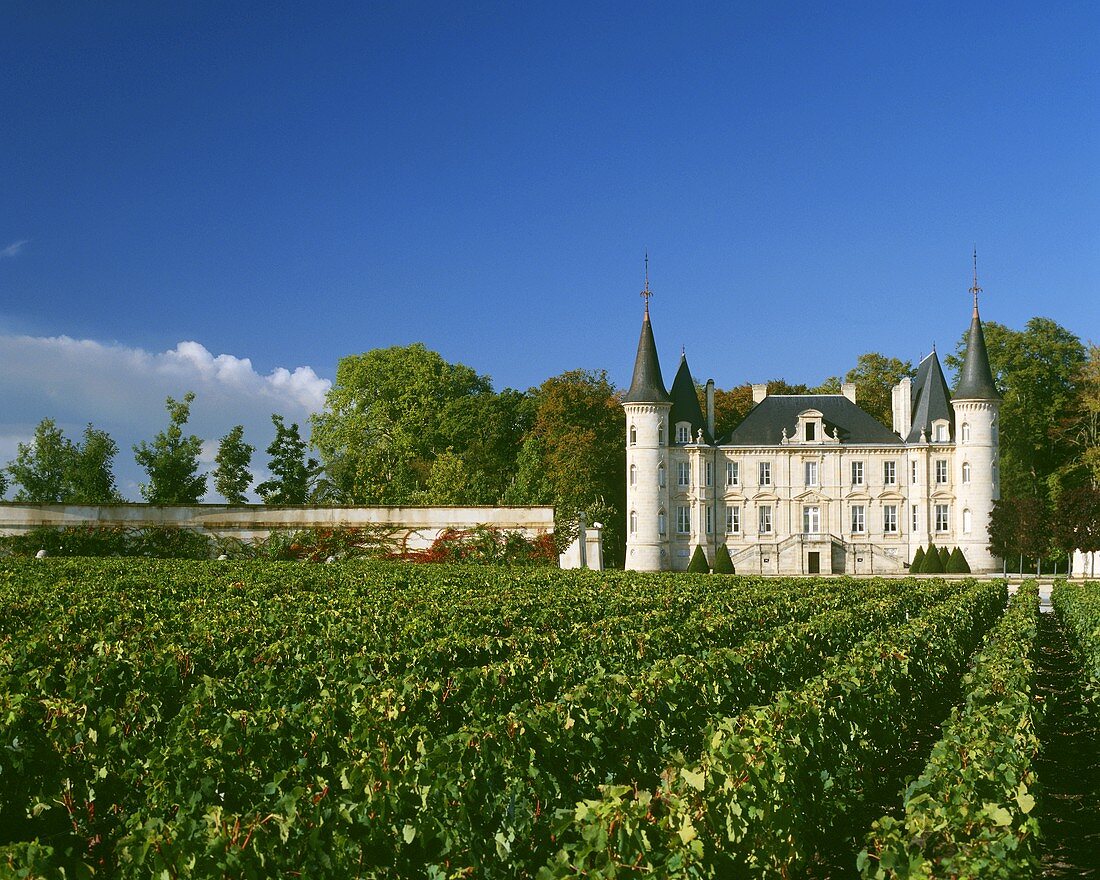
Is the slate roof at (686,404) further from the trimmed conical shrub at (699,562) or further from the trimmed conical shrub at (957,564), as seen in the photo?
the trimmed conical shrub at (957,564)

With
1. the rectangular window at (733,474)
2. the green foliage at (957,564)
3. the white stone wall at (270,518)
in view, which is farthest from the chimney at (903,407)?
the white stone wall at (270,518)

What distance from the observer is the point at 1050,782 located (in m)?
10.9

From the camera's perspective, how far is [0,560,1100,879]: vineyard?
202 inches

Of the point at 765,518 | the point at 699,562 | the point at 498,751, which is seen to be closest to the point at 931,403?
the point at 765,518

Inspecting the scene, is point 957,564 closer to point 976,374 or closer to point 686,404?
point 976,374

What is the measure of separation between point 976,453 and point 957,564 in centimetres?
677

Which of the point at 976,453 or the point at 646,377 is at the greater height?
the point at 646,377

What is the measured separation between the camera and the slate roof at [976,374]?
56.2m

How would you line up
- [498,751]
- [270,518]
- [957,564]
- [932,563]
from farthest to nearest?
[932,563] < [957,564] < [270,518] < [498,751]

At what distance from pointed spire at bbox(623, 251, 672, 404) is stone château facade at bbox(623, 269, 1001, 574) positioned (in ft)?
0.21

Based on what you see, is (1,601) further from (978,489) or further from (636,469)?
(978,489)

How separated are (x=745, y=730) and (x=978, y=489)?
53.3m

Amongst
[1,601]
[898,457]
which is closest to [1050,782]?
[1,601]

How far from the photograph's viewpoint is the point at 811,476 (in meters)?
59.5
